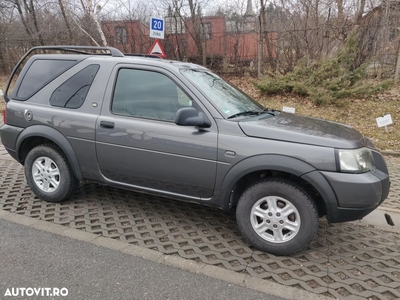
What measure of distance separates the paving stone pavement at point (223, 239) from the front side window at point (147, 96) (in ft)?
3.99

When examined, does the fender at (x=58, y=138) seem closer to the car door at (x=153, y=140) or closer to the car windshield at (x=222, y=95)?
the car door at (x=153, y=140)

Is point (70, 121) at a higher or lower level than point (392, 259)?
higher

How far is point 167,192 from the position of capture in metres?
3.28

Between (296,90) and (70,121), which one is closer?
(70,121)

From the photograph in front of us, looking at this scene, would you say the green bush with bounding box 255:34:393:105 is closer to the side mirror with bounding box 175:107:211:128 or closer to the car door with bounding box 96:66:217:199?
the car door with bounding box 96:66:217:199

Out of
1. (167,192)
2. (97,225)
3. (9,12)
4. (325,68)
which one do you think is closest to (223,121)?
(167,192)

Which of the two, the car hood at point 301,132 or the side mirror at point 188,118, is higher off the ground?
the side mirror at point 188,118

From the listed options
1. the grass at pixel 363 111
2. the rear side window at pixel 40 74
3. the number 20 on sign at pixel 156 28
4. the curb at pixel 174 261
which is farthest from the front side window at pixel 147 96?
the grass at pixel 363 111

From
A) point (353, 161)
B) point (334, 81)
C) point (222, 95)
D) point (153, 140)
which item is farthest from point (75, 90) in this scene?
point (334, 81)

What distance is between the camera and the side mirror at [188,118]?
290 centimetres

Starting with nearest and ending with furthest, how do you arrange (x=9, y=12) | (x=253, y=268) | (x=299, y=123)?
(x=253, y=268), (x=299, y=123), (x=9, y=12)

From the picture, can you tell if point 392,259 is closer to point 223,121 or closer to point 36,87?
point 223,121

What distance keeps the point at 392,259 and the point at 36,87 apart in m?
4.37

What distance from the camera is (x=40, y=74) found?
3.91 metres
